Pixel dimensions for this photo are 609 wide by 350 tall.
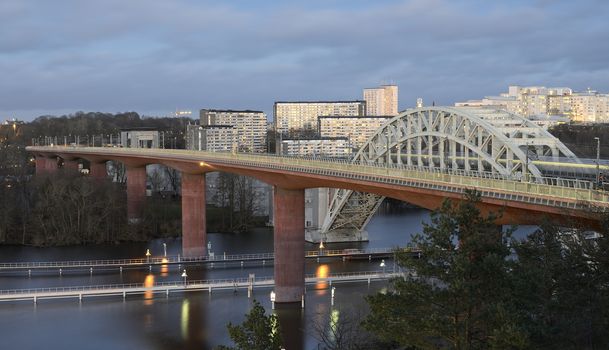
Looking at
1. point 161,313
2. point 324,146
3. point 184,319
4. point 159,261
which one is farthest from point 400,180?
point 324,146

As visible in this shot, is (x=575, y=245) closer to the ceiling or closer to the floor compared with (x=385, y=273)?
closer to the ceiling

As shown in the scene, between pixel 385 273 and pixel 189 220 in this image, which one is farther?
pixel 189 220

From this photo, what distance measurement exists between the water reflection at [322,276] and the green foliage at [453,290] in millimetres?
24110

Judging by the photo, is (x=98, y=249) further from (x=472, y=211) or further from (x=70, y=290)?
(x=472, y=211)

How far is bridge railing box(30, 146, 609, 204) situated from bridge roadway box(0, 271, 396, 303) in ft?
22.3

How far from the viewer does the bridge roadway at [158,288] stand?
1623 inches

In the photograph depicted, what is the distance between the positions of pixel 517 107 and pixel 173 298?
452ft

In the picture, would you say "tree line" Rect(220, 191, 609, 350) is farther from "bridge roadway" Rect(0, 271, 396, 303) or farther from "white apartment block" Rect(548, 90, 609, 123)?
"white apartment block" Rect(548, 90, 609, 123)

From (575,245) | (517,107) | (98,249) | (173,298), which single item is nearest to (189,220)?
(98,249)

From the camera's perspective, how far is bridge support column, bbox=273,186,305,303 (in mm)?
41688

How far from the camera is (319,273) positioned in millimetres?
49500

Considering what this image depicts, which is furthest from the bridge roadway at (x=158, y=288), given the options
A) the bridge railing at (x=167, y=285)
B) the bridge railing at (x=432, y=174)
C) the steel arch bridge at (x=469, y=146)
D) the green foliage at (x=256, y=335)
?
the green foliage at (x=256, y=335)

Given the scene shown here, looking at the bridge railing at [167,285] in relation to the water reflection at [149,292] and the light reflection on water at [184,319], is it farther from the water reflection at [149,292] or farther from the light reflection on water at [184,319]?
the light reflection on water at [184,319]

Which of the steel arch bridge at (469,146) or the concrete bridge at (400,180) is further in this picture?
the steel arch bridge at (469,146)
